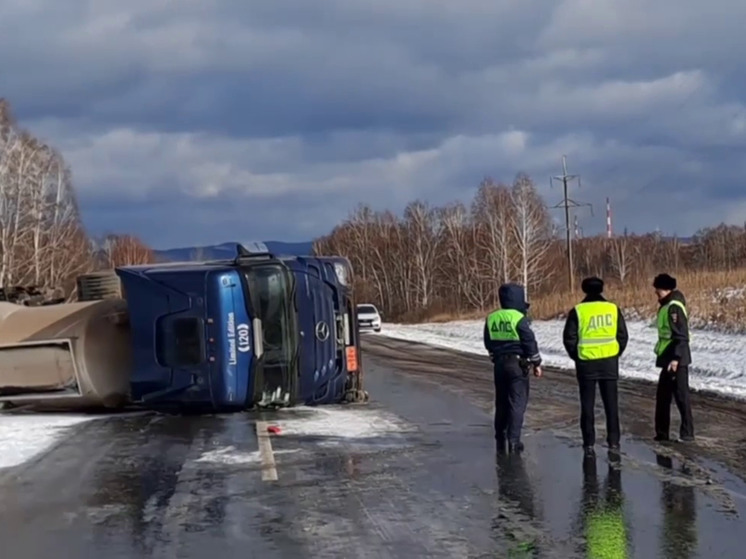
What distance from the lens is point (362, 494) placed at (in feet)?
28.9

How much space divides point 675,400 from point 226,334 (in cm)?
588

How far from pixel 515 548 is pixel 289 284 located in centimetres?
847

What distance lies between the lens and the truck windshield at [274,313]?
14758mm

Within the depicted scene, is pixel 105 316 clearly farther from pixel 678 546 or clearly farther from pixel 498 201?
pixel 498 201

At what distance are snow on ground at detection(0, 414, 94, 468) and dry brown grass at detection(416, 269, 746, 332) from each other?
17.3 metres

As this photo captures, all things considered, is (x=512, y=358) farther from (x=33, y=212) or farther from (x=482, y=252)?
(x=482, y=252)

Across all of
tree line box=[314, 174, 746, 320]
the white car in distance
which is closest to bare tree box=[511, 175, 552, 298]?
tree line box=[314, 174, 746, 320]

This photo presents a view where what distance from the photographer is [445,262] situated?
104062mm

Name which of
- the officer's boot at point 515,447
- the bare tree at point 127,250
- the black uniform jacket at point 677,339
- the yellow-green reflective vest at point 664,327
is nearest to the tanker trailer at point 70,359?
the officer's boot at point 515,447

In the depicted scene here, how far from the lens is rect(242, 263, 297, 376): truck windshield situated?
14758mm

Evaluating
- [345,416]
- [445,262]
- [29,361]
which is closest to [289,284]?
[345,416]

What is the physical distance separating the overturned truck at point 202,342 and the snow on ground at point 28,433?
1.06 ft

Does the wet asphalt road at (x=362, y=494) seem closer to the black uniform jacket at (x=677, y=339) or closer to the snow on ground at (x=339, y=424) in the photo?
the snow on ground at (x=339, y=424)

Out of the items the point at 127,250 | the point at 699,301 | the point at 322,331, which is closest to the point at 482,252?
the point at 127,250
